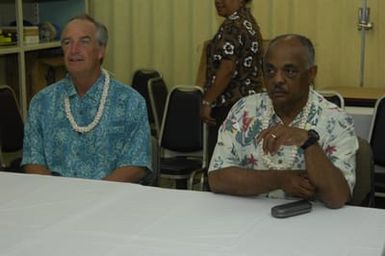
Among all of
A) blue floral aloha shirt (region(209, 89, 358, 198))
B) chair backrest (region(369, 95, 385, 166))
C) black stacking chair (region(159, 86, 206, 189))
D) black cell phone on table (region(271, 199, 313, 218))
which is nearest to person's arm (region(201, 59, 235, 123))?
black stacking chair (region(159, 86, 206, 189))

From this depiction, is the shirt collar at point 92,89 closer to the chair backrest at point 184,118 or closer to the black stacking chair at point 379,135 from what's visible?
the chair backrest at point 184,118

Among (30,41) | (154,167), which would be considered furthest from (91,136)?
(30,41)

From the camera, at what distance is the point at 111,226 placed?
1.99 metres

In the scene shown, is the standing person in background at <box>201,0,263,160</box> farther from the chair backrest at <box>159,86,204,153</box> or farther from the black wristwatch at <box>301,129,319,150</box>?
the black wristwatch at <box>301,129,319,150</box>

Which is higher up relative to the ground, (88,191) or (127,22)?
(127,22)

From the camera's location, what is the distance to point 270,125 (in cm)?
246

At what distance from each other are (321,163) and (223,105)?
1.93 metres

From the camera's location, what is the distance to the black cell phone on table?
6.75ft

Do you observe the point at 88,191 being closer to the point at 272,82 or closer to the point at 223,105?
the point at 272,82

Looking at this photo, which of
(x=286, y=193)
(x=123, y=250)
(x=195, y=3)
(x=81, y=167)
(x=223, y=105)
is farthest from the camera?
(x=195, y=3)

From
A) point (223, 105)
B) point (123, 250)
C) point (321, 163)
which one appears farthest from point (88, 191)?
point (223, 105)

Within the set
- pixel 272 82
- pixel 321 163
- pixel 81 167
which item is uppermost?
pixel 272 82

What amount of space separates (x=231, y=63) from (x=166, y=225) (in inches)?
82.7

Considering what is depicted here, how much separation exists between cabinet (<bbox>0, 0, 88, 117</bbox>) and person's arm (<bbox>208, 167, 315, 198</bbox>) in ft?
8.86
